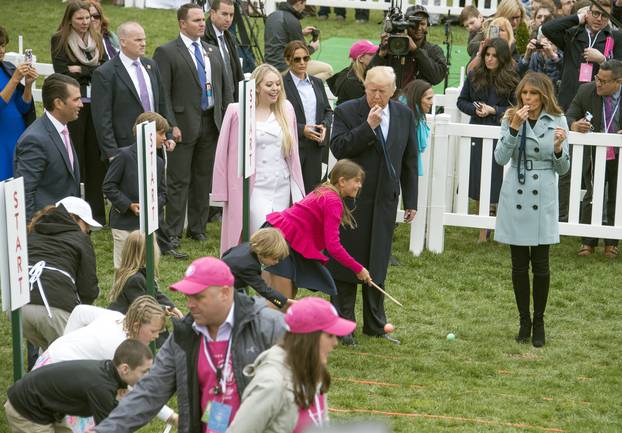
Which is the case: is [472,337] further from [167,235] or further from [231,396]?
[231,396]

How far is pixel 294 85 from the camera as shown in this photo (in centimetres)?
1092

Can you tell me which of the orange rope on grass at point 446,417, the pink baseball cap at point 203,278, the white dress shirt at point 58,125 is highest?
the white dress shirt at point 58,125

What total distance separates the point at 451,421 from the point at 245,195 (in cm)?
198

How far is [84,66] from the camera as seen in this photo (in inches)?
483

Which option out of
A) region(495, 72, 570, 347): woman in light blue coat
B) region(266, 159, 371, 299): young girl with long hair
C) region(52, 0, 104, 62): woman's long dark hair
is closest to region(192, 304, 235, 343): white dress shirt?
region(266, 159, 371, 299): young girl with long hair

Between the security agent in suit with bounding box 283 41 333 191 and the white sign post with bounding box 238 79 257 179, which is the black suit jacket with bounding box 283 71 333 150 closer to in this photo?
the security agent in suit with bounding box 283 41 333 191

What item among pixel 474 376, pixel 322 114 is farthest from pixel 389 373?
pixel 322 114

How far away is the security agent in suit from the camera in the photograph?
1082 centimetres

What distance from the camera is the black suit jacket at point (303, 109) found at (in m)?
10.9

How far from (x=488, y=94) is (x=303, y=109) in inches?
98.9

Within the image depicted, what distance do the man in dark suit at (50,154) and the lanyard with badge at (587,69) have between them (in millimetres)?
5764

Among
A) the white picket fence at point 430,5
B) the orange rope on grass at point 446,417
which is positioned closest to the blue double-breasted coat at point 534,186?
the orange rope on grass at point 446,417

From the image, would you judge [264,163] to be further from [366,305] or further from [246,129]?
[246,129]

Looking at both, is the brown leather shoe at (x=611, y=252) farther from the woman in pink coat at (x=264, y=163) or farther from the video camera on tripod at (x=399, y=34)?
the woman in pink coat at (x=264, y=163)
